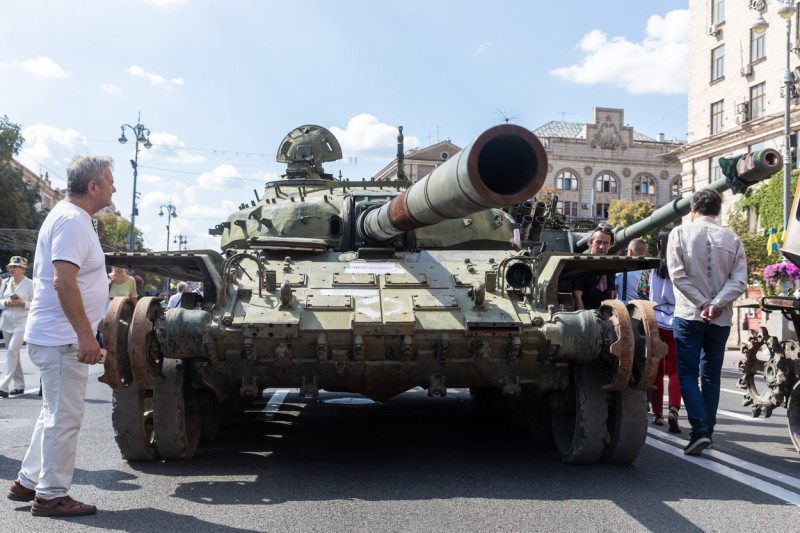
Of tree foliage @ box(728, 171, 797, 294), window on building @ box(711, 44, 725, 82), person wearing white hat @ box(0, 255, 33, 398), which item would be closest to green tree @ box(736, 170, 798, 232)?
tree foliage @ box(728, 171, 797, 294)

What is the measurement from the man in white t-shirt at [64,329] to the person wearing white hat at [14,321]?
227 inches

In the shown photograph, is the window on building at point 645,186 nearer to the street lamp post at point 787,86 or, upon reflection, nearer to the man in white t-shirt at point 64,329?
the street lamp post at point 787,86

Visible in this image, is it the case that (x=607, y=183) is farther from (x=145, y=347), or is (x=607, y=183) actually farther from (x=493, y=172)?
(x=493, y=172)

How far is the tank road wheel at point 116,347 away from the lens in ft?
18.7

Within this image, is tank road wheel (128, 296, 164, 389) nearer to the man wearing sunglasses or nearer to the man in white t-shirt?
the man in white t-shirt

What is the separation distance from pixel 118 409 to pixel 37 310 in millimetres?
1321

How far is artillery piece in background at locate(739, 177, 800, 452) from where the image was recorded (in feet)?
22.0

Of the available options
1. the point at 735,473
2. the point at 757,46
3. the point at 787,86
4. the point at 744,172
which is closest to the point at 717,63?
the point at 757,46

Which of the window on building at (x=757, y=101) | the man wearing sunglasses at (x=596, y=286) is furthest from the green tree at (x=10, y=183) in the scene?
the man wearing sunglasses at (x=596, y=286)

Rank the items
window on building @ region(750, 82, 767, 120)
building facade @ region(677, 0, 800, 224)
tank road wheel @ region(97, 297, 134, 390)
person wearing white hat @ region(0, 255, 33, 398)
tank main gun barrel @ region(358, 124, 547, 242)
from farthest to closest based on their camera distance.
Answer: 1. window on building @ region(750, 82, 767, 120)
2. building facade @ region(677, 0, 800, 224)
3. person wearing white hat @ region(0, 255, 33, 398)
4. tank road wheel @ region(97, 297, 134, 390)
5. tank main gun barrel @ region(358, 124, 547, 242)

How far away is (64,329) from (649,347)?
3701 mm

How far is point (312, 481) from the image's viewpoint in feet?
19.0

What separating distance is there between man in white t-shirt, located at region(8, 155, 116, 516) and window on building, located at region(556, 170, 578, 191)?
6375cm

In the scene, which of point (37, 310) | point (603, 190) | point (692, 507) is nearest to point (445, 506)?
point (692, 507)
